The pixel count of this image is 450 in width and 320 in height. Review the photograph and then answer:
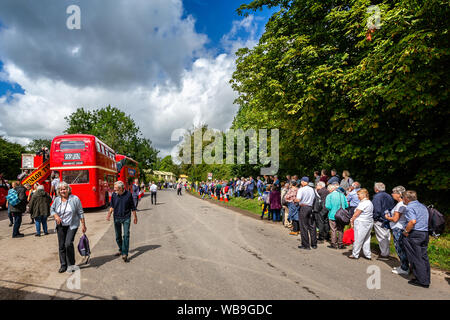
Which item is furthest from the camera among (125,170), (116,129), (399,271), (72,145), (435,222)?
(116,129)

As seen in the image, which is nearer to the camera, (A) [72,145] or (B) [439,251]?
(B) [439,251]

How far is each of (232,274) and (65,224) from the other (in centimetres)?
347

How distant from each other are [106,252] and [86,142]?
9.76 metres

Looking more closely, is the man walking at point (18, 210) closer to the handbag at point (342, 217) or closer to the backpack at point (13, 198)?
the backpack at point (13, 198)

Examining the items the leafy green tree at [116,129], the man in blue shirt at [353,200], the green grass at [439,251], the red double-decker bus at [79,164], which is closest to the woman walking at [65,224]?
the man in blue shirt at [353,200]

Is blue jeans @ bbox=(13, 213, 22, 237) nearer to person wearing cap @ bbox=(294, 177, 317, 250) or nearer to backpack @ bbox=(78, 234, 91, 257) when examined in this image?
backpack @ bbox=(78, 234, 91, 257)

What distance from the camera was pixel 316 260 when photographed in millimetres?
5984

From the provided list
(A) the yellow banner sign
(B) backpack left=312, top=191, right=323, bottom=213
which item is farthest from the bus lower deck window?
(B) backpack left=312, top=191, right=323, bottom=213

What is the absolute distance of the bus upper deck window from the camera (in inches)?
557

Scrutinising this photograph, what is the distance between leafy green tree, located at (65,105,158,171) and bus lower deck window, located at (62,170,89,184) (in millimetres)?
34201

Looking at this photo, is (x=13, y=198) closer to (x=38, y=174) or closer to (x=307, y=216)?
(x=38, y=174)

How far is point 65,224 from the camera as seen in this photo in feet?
16.8

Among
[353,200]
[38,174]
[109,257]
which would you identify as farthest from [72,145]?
[353,200]

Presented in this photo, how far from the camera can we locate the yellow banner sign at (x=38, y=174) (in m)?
14.5
